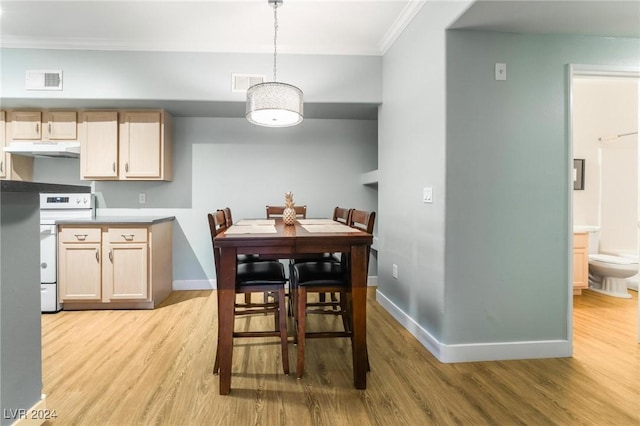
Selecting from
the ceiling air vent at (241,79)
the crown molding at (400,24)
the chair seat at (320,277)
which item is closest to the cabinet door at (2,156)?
the ceiling air vent at (241,79)

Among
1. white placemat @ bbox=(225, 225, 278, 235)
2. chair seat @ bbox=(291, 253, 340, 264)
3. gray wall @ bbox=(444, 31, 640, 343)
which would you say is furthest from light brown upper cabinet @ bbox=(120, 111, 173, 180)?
gray wall @ bbox=(444, 31, 640, 343)

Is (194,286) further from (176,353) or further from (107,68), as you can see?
(107,68)

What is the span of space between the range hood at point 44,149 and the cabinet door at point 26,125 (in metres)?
0.10

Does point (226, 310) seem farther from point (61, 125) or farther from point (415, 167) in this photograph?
point (61, 125)

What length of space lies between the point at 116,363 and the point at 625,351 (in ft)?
11.5

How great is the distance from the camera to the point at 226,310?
185cm

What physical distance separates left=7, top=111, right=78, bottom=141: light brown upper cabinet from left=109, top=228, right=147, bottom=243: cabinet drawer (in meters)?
1.18

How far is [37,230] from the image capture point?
5.18ft

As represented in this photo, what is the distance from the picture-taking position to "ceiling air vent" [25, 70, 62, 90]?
3232 mm

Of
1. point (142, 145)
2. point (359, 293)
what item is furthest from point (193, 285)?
point (359, 293)

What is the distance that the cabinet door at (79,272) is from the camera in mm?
3223

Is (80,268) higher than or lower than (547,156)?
lower

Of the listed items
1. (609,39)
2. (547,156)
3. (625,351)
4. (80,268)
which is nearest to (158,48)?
(80,268)

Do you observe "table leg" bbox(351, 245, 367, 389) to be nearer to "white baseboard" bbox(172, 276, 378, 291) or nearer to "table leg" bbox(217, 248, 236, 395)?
"table leg" bbox(217, 248, 236, 395)
